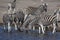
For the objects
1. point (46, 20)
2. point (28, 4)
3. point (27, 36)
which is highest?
point (28, 4)

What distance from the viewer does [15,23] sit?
41.4 feet

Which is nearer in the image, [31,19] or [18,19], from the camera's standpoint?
[31,19]

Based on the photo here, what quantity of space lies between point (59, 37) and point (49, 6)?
574cm

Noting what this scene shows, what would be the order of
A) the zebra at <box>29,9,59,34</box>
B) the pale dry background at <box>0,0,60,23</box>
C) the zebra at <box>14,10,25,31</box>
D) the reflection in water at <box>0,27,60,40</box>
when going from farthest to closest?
the pale dry background at <box>0,0,60,23</box>, the zebra at <box>14,10,25,31</box>, the zebra at <box>29,9,59,34</box>, the reflection in water at <box>0,27,60,40</box>

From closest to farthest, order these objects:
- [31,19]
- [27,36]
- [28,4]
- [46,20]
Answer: [27,36] < [46,20] < [31,19] < [28,4]

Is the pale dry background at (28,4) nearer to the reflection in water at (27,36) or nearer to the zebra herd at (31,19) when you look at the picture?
the zebra herd at (31,19)

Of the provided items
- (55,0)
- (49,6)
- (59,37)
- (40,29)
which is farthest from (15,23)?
(55,0)

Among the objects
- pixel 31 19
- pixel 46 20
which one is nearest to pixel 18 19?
pixel 31 19

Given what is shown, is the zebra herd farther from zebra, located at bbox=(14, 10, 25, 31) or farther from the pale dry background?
the pale dry background

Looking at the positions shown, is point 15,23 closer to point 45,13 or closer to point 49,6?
point 45,13

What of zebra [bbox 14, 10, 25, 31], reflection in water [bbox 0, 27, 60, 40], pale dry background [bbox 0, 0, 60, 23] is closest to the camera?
reflection in water [bbox 0, 27, 60, 40]

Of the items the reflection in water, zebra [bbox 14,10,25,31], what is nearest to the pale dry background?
zebra [bbox 14,10,25,31]

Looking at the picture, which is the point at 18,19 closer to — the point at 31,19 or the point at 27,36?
the point at 31,19

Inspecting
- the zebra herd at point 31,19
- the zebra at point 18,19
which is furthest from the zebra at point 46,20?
the zebra at point 18,19
